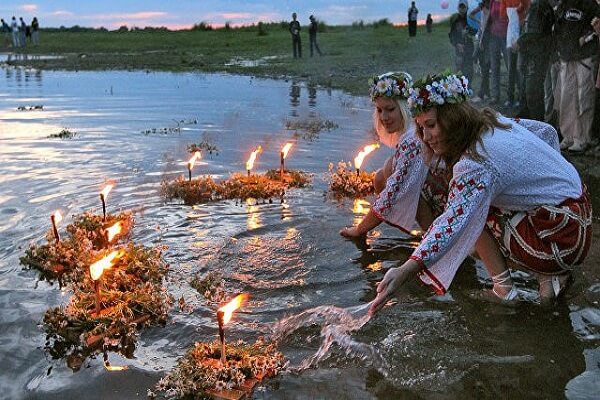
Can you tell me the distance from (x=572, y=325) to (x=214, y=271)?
312 centimetres

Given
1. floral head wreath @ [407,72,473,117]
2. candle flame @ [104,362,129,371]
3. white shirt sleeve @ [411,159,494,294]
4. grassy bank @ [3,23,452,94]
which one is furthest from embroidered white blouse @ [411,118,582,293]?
grassy bank @ [3,23,452,94]

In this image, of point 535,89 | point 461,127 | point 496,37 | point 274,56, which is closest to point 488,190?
point 461,127

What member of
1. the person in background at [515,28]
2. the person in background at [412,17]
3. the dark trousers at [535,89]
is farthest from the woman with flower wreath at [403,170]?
the person in background at [412,17]

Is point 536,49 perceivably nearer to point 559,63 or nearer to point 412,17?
point 559,63

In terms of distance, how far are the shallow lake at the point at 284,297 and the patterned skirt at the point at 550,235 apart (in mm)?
514

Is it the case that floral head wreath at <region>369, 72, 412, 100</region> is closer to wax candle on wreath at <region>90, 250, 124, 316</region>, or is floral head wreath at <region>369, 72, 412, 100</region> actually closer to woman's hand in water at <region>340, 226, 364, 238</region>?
woman's hand in water at <region>340, 226, 364, 238</region>

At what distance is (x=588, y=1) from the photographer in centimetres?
975

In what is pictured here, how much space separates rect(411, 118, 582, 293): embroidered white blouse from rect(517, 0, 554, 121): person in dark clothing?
6610mm

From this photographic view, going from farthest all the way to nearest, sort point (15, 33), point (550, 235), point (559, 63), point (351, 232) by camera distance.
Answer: point (15, 33) → point (559, 63) → point (351, 232) → point (550, 235)

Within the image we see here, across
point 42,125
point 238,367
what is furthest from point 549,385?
point 42,125

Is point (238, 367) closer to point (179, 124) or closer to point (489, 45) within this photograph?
point (179, 124)

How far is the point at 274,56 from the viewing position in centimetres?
3906

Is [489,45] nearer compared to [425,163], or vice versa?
[425,163]

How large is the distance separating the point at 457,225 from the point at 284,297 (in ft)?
6.12
